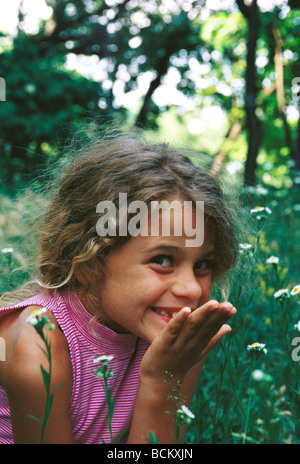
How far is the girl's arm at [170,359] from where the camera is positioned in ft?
3.91

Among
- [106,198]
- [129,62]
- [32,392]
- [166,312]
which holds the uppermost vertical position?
[129,62]

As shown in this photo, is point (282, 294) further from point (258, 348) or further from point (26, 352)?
point (26, 352)

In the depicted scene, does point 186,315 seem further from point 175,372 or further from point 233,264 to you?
point 233,264

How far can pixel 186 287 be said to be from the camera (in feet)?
4.43

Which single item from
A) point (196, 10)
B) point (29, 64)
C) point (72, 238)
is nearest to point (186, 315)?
point (72, 238)

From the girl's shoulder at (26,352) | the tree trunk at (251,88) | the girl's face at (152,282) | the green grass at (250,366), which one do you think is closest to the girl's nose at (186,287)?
the girl's face at (152,282)

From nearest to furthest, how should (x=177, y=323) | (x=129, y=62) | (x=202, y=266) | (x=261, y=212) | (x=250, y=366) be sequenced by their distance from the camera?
(x=177, y=323) < (x=202, y=266) < (x=250, y=366) < (x=261, y=212) < (x=129, y=62)

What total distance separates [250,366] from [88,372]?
62cm

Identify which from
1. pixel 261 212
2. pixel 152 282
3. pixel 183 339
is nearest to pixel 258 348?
pixel 183 339

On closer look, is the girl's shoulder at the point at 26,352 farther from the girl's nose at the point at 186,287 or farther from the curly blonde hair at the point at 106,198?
the girl's nose at the point at 186,287

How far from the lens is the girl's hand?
118cm

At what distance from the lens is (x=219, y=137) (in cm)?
2867

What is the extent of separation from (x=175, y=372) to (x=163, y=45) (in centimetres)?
1365

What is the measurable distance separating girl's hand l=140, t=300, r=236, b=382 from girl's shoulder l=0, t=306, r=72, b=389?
241 millimetres
